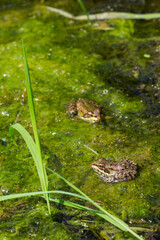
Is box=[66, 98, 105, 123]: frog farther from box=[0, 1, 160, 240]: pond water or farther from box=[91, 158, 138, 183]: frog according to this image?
box=[91, 158, 138, 183]: frog

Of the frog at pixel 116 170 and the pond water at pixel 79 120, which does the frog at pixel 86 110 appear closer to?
the pond water at pixel 79 120

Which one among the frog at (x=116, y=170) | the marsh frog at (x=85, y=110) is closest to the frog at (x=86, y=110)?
the marsh frog at (x=85, y=110)

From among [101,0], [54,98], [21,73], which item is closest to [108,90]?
[54,98]

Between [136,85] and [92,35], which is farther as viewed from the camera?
[92,35]

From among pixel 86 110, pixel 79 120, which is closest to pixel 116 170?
pixel 86 110

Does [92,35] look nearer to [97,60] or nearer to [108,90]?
[97,60]
